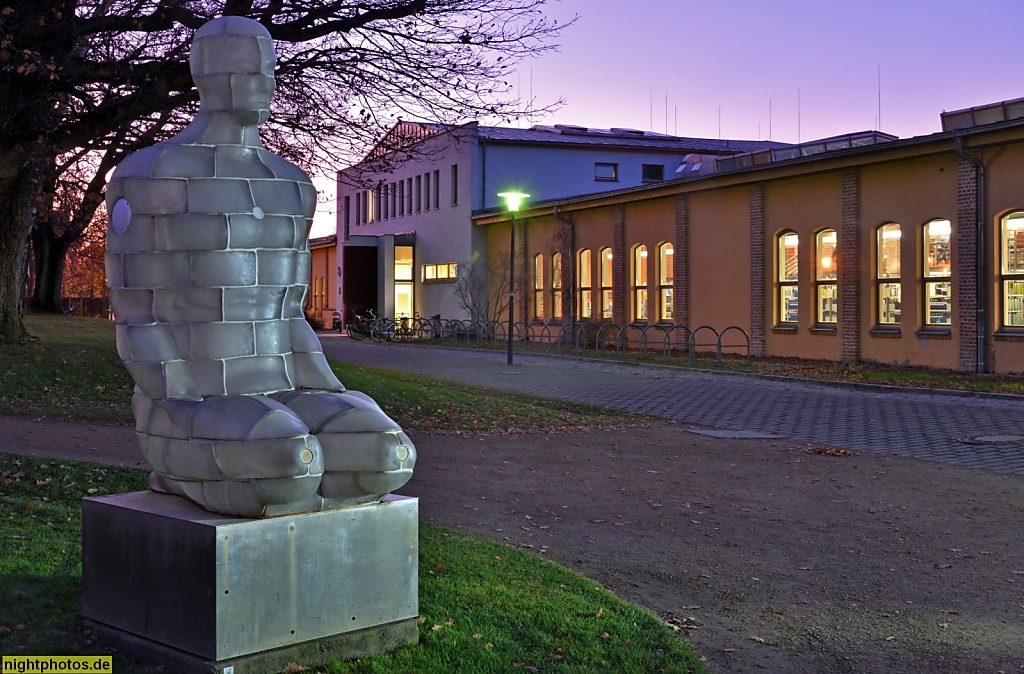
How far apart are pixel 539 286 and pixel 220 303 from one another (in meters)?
40.3

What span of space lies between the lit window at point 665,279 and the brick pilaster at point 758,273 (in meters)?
4.64

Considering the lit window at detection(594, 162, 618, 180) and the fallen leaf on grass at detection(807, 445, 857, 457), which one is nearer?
the fallen leaf on grass at detection(807, 445, 857, 457)

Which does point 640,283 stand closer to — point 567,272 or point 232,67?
point 567,272

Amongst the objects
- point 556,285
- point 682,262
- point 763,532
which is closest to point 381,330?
point 556,285

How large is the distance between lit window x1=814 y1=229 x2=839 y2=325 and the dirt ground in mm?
16743

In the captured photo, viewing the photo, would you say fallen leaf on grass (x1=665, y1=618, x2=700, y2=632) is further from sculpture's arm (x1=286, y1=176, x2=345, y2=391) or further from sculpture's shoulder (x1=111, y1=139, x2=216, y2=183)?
sculpture's shoulder (x1=111, y1=139, x2=216, y2=183)

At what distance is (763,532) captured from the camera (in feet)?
29.2

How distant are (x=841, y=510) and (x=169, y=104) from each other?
10039mm

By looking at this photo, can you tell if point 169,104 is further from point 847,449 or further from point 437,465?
point 847,449

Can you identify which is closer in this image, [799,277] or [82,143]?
[82,143]

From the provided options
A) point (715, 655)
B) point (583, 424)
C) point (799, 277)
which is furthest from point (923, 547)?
point (799, 277)

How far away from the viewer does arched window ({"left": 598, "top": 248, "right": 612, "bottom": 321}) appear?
40.7m

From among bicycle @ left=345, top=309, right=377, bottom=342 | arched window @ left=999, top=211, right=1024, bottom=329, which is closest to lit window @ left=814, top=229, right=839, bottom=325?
arched window @ left=999, top=211, right=1024, bottom=329

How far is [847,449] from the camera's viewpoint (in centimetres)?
1384
